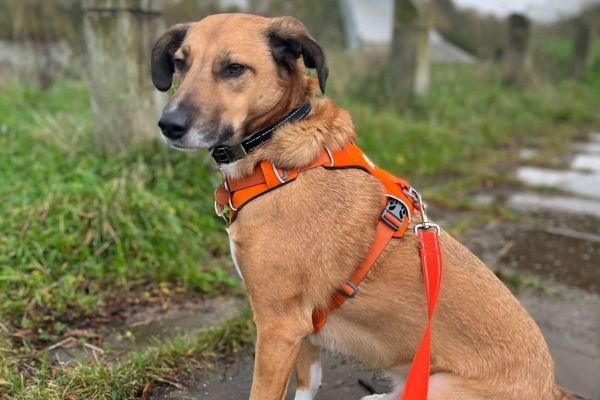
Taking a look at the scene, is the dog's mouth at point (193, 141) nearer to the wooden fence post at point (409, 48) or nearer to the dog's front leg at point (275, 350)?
the dog's front leg at point (275, 350)

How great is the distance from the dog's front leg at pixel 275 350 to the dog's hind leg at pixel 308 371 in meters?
0.41

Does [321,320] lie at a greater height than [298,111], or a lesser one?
lesser

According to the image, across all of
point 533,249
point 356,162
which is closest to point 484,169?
point 533,249

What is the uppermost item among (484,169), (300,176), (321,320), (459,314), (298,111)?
(298,111)

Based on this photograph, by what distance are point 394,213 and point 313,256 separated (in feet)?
1.27

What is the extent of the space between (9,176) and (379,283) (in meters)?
3.45

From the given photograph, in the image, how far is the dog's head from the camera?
7.80 ft

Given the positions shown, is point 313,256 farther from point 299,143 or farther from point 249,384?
point 249,384

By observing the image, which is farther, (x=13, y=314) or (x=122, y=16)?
(x=122, y=16)

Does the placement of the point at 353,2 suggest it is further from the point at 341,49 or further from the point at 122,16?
the point at 122,16

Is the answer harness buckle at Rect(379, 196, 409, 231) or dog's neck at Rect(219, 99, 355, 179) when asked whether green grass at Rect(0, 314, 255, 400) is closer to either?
dog's neck at Rect(219, 99, 355, 179)

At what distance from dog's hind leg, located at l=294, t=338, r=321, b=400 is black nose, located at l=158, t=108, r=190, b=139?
3.89 feet

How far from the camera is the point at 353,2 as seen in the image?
14391mm

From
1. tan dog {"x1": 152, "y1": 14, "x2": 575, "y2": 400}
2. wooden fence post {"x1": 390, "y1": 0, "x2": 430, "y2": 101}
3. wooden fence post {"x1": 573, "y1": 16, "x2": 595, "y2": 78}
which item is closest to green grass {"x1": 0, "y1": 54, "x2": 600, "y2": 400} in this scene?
tan dog {"x1": 152, "y1": 14, "x2": 575, "y2": 400}
